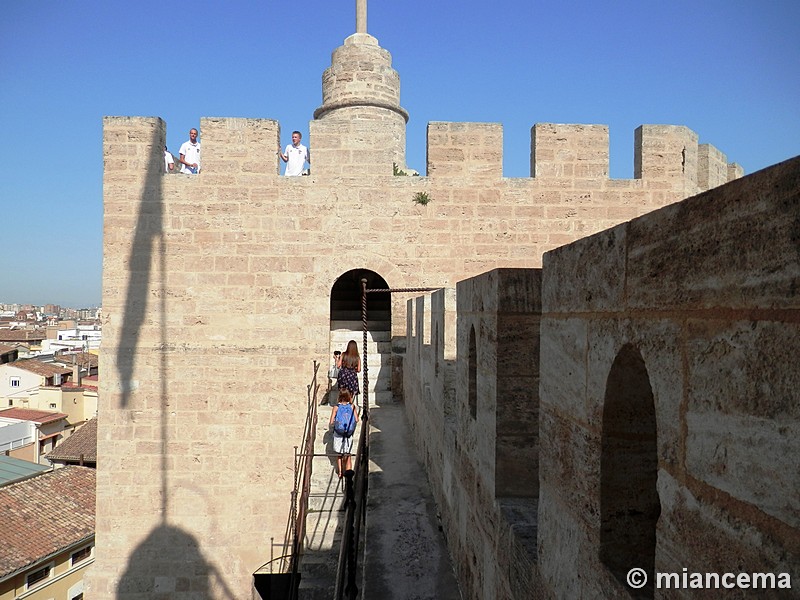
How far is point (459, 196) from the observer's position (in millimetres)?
7887

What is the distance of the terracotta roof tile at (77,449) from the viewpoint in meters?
28.8

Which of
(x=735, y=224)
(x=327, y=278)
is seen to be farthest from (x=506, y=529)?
(x=327, y=278)

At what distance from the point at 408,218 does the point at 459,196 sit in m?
0.76

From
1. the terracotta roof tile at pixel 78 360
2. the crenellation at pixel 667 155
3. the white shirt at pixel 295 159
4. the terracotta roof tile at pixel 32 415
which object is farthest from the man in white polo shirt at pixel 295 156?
the terracotta roof tile at pixel 78 360

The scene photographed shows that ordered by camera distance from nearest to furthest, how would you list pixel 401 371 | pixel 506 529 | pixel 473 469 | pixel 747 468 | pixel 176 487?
1. pixel 747 468
2. pixel 506 529
3. pixel 473 469
4. pixel 176 487
5. pixel 401 371

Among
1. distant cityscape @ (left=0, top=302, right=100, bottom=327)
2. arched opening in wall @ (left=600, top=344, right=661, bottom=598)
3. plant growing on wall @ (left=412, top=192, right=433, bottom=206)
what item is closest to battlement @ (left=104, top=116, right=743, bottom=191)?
plant growing on wall @ (left=412, top=192, right=433, bottom=206)

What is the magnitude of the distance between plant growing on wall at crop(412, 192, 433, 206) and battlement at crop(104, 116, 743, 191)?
26 centimetres

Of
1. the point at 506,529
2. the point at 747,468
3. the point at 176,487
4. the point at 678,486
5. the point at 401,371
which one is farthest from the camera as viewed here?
the point at 401,371

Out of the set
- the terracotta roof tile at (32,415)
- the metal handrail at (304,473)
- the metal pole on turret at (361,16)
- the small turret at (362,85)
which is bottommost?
the terracotta roof tile at (32,415)

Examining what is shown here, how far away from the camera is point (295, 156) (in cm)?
810

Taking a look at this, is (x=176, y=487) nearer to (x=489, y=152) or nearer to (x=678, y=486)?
(x=489, y=152)

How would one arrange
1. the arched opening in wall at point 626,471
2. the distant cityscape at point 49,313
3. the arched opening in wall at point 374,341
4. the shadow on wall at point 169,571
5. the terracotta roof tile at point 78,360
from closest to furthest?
the arched opening in wall at point 626,471
the shadow on wall at point 169,571
the arched opening in wall at point 374,341
the terracotta roof tile at point 78,360
the distant cityscape at point 49,313

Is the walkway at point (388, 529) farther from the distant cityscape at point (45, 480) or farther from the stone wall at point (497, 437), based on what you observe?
the distant cityscape at point (45, 480)

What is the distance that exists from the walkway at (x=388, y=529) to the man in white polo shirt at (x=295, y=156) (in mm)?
3307
